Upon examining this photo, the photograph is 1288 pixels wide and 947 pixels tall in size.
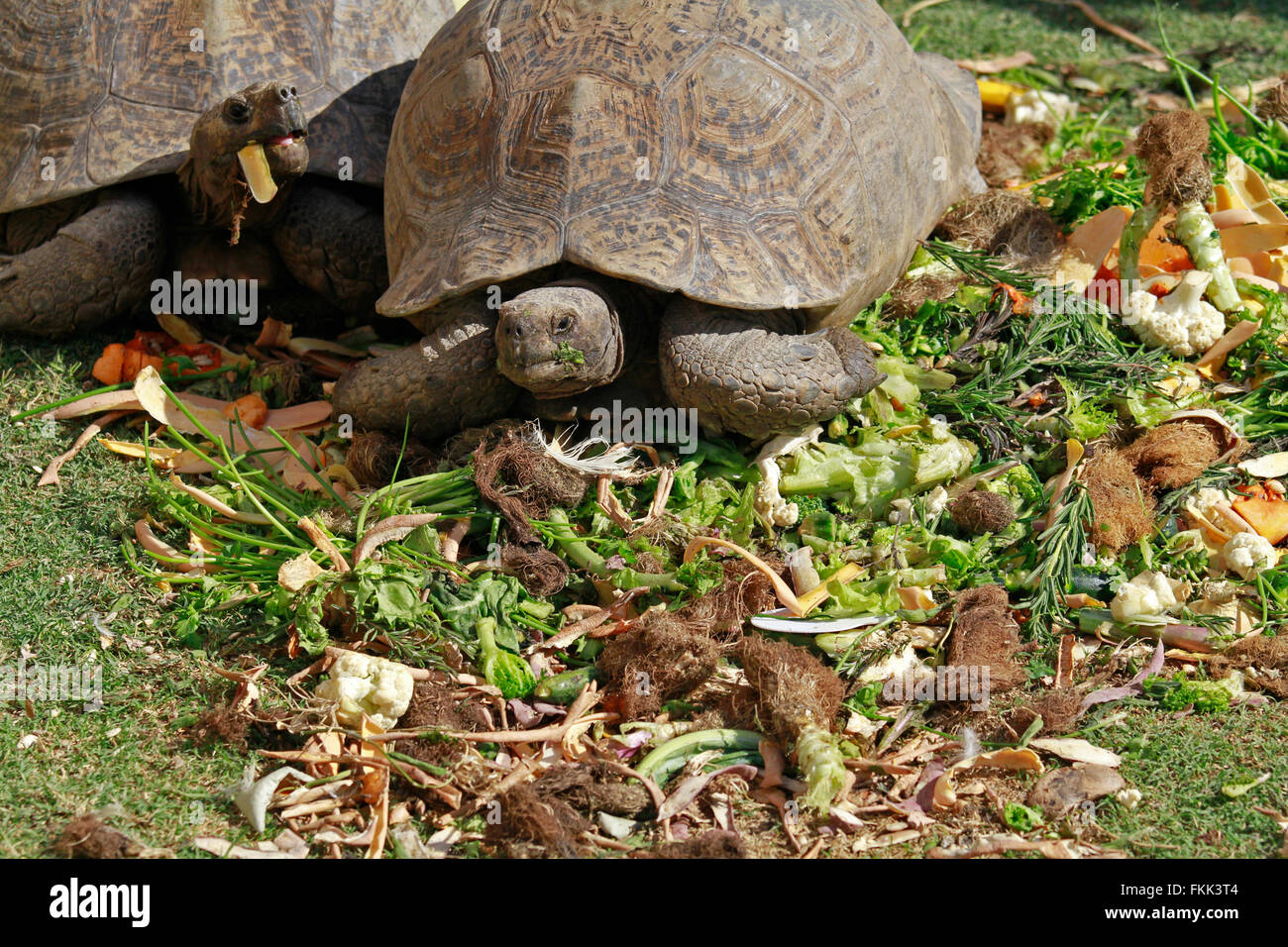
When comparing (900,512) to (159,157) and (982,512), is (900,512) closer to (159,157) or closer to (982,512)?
(982,512)

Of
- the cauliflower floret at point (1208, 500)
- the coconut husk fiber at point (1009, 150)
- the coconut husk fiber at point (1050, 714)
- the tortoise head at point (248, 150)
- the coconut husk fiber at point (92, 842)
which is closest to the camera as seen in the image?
the coconut husk fiber at point (92, 842)

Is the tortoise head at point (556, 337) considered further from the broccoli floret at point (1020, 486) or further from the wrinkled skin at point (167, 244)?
the broccoli floret at point (1020, 486)

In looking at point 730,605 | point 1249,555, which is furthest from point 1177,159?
point 730,605

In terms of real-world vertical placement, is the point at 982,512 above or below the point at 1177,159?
below

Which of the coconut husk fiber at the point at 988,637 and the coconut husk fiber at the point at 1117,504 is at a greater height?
the coconut husk fiber at the point at 1117,504

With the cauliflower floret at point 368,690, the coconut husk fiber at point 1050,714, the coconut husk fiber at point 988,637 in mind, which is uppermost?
the coconut husk fiber at point 988,637

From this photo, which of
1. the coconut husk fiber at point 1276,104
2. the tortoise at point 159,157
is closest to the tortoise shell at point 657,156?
the tortoise at point 159,157

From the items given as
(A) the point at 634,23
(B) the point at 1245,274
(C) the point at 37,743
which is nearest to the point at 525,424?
(A) the point at 634,23
